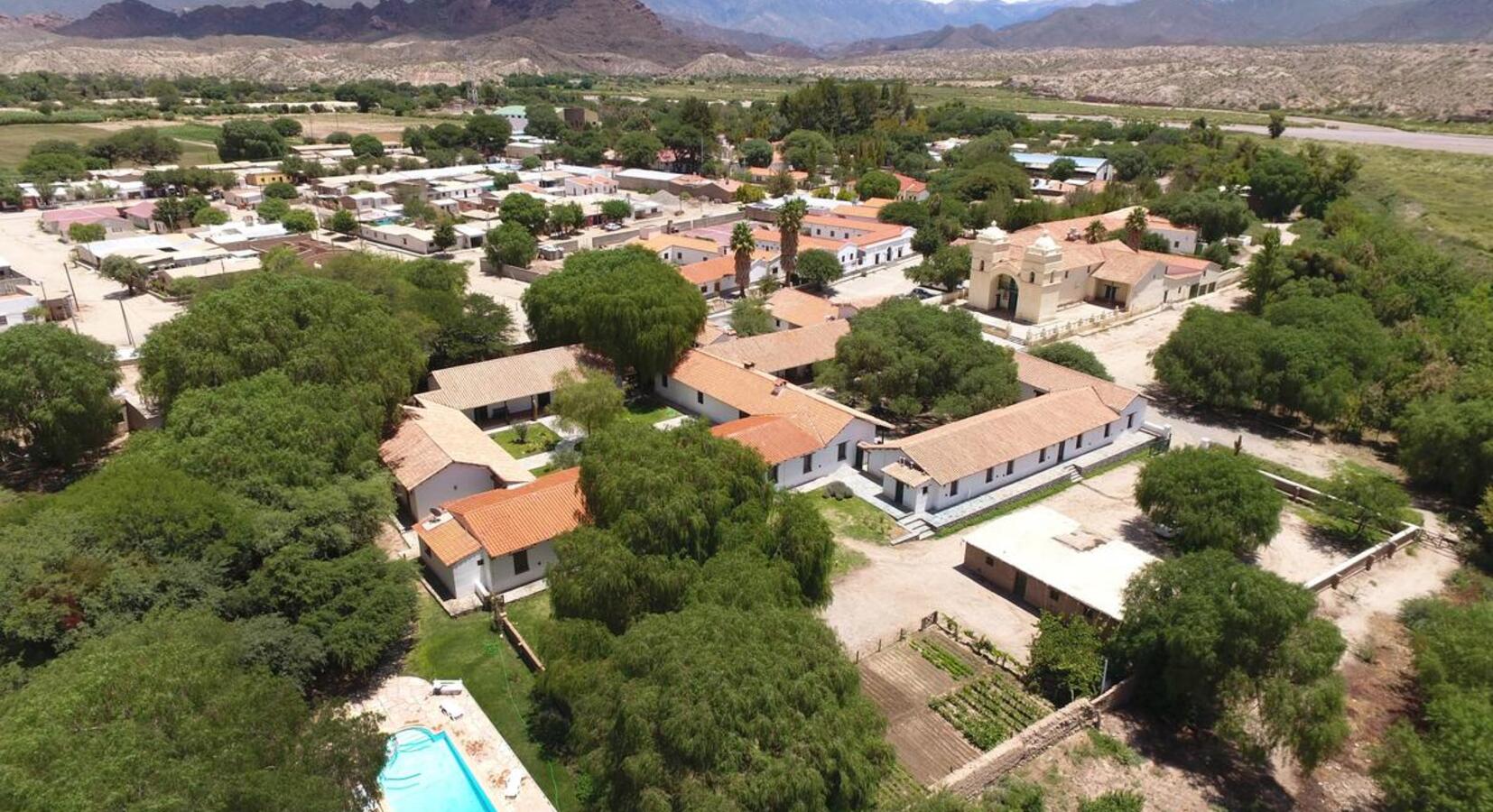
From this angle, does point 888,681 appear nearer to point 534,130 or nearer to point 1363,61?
point 534,130

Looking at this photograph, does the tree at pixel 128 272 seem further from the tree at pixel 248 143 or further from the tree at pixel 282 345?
the tree at pixel 248 143

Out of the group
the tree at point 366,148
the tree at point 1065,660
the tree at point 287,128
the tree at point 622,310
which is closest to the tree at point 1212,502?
the tree at point 1065,660

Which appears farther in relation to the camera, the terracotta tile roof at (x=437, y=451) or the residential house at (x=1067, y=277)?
the residential house at (x=1067, y=277)

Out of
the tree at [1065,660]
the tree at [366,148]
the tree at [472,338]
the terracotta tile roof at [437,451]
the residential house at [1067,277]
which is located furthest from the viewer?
the tree at [366,148]

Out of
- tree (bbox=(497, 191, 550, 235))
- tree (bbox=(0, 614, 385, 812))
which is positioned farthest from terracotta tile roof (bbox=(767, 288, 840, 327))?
tree (bbox=(0, 614, 385, 812))

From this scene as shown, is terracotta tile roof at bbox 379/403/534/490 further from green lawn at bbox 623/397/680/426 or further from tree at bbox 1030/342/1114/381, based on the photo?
tree at bbox 1030/342/1114/381

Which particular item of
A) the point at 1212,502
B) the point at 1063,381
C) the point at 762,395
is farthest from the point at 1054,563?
the point at 1063,381
